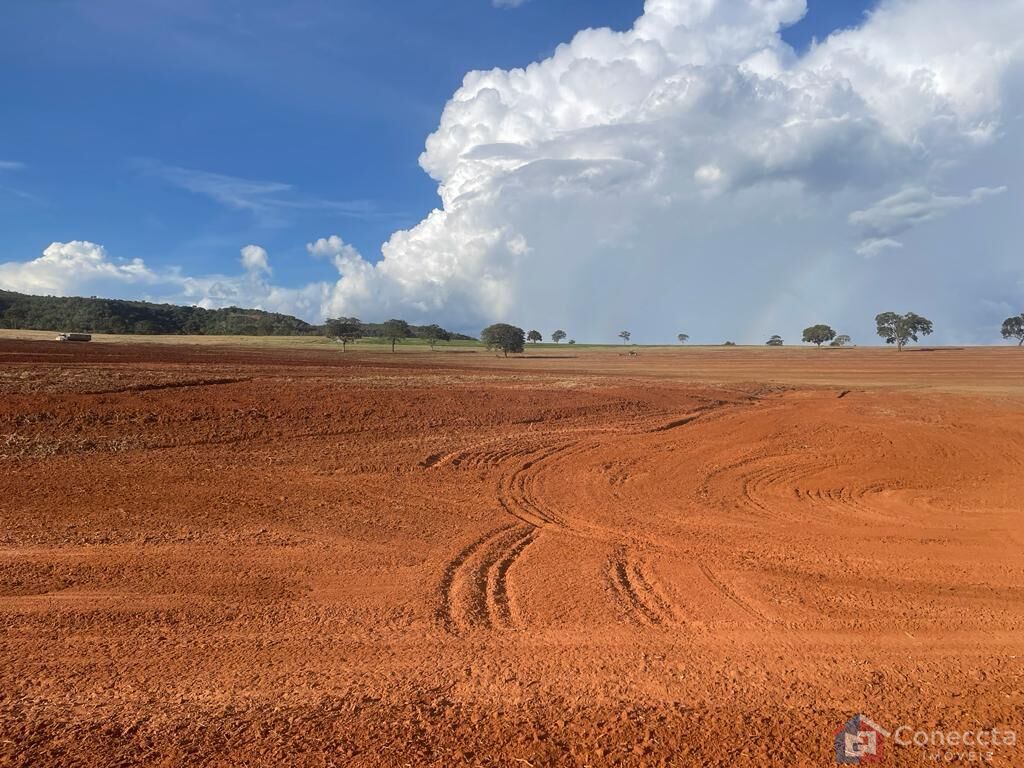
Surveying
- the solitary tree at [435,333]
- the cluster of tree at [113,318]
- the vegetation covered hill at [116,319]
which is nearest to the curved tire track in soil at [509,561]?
the vegetation covered hill at [116,319]

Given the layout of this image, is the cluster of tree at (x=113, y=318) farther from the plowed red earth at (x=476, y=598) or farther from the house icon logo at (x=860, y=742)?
the house icon logo at (x=860, y=742)

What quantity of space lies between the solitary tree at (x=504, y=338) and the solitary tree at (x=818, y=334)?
73.8 metres

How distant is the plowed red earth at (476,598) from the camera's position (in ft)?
15.0

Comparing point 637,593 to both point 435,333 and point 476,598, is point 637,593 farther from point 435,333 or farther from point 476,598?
point 435,333

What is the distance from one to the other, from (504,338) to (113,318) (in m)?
106

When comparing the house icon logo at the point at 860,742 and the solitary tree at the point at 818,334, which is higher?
the solitary tree at the point at 818,334

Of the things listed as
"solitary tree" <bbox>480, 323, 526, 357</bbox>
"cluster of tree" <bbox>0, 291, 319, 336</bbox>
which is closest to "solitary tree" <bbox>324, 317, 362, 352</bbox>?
"solitary tree" <bbox>480, 323, 526, 357</bbox>

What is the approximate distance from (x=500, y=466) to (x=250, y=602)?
8.71 metres

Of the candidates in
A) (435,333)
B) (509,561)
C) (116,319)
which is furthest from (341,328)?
(509,561)

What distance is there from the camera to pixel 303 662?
17.9 ft

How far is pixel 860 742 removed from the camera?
14.9 ft

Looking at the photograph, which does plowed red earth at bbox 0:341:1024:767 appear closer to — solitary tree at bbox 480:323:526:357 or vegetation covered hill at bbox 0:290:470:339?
solitary tree at bbox 480:323:526:357

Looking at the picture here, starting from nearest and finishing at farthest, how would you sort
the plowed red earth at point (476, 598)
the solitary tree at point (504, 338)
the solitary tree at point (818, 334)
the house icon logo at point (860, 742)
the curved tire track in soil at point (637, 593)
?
the house icon logo at point (860, 742), the plowed red earth at point (476, 598), the curved tire track in soil at point (637, 593), the solitary tree at point (504, 338), the solitary tree at point (818, 334)

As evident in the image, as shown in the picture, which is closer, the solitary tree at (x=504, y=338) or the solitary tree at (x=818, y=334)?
the solitary tree at (x=504, y=338)
